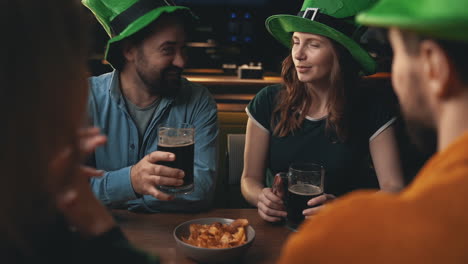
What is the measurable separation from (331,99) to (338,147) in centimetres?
24

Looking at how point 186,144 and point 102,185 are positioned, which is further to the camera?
point 102,185

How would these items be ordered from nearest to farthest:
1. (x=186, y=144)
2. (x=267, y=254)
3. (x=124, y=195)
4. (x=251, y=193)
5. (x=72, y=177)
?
(x=72, y=177) → (x=267, y=254) → (x=186, y=144) → (x=124, y=195) → (x=251, y=193)

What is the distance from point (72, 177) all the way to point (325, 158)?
160 centimetres

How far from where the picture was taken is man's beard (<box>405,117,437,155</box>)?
81 cm

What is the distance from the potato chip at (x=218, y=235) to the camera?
1.24 metres

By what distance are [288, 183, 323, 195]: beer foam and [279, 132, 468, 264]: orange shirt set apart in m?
0.79

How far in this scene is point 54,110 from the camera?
1.87ft

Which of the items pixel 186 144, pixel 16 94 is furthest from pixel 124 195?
pixel 16 94

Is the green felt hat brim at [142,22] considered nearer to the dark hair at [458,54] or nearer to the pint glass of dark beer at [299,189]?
the pint glass of dark beer at [299,189]

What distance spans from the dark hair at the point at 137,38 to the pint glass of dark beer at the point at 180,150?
0.69 m

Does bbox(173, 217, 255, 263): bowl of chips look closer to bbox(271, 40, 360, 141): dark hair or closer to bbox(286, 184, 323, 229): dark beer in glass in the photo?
bbox(286, 184, 323, 229): dark beer in glass

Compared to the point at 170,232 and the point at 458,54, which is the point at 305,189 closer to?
the point at 170,232

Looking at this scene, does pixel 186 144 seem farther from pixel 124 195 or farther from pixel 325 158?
pixel 325 158

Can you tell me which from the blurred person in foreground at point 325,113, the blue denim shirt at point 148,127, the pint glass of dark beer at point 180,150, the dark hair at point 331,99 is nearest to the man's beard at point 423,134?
the pint glass of dark beer at point 180,150
